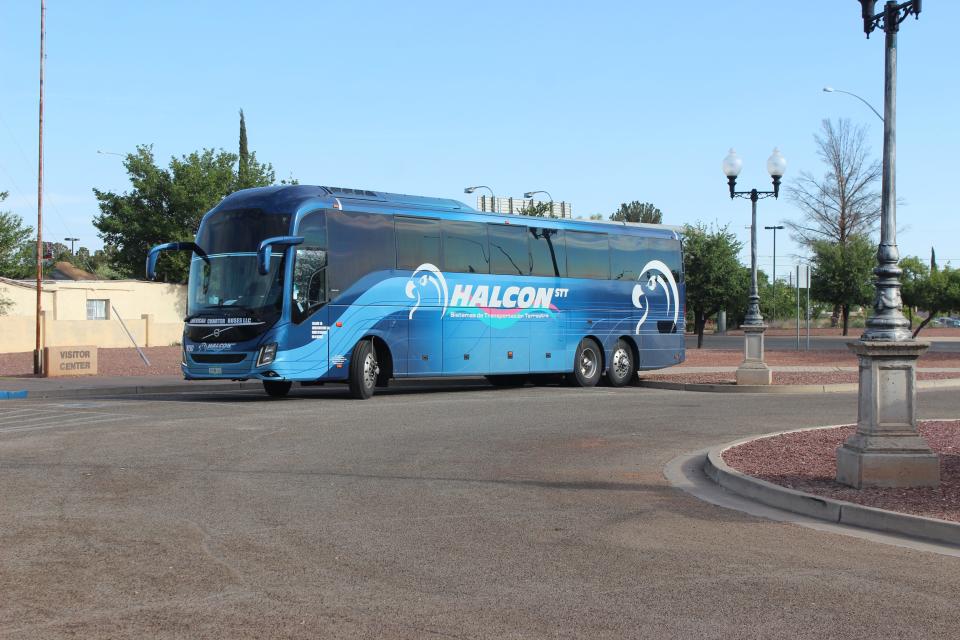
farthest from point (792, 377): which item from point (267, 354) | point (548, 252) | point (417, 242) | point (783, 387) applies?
point (267, 354)

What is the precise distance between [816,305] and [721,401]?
68.8 metres

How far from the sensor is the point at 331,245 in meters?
20.8

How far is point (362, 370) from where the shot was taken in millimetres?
21312

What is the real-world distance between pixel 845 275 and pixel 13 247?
5023cm

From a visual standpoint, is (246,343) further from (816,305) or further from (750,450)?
(816,305)

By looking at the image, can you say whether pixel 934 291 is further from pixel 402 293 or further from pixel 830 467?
pixel 830 467

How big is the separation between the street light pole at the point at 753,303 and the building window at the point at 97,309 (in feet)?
111

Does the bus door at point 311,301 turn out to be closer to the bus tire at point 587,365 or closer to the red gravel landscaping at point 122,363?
the bus tire at point 587,365

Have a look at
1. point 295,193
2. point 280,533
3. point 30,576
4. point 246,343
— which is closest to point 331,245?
point 295,193

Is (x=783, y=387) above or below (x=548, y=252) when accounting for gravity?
below

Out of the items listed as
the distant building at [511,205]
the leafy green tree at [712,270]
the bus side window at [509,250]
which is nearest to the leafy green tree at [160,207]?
the distant building at [511,205]

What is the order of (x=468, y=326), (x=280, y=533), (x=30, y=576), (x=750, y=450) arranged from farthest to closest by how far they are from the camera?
(x=468, y=326)
(x=750, y=450)
(x=280, y=533)
(x=30, y=576)

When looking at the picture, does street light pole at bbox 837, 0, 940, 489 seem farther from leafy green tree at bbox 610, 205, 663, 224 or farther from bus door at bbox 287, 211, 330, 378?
leafy green tree at bbox 610, 205, 663, 224

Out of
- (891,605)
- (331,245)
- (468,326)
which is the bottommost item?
(891,605)
